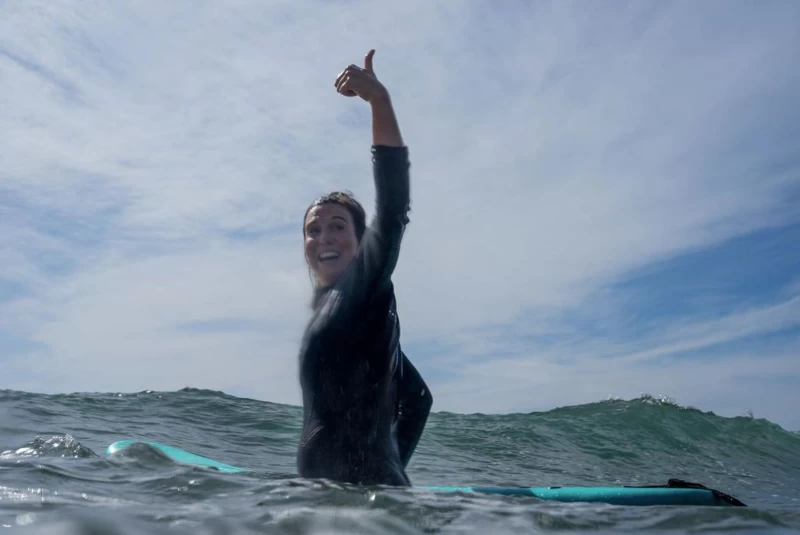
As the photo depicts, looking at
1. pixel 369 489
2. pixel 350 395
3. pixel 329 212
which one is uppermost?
pixel 329 212

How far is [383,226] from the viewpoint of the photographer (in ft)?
9.57

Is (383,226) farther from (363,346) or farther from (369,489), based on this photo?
(369,489)

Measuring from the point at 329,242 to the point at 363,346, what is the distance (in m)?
0.63

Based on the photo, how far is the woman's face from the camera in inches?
134

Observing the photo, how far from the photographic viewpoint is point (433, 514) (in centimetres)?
254

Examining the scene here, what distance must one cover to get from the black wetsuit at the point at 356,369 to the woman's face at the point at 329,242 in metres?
0.27

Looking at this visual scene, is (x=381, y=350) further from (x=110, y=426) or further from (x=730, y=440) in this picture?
(x=730, y=440)

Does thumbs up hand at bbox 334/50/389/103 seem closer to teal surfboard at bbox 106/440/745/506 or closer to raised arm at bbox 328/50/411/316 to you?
raised arm at bbox 328/50/411/316

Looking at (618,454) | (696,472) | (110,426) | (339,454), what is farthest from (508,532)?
(618,454)

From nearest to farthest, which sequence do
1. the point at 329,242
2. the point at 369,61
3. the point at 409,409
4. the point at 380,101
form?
1. the point at 380,101
2. the point at 369,61
3. the point at 329,242
4. the point at 409,409

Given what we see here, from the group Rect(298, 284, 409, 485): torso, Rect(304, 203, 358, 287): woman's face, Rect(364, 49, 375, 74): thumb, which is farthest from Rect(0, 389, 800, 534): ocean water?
Rect(364, 49, 375, 74): thumb

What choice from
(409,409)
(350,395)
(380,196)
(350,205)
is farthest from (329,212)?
(409,409)

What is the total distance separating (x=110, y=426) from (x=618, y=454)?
704 centimetres

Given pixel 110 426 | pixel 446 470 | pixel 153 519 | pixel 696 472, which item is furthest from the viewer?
pixel 696 472
